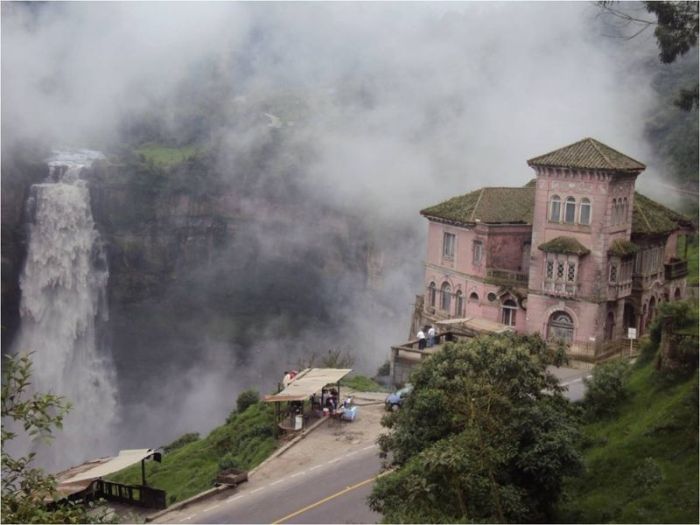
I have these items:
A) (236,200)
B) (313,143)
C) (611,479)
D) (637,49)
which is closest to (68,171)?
(236,200)

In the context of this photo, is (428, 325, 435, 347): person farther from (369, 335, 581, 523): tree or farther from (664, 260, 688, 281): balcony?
(369, 335, 581, 523): tree

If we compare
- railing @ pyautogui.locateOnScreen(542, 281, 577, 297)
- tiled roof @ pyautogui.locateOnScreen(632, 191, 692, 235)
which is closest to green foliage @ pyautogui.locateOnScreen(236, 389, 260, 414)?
railing @ pyautogui.locateOnScreen(542, 281, 577, 297)

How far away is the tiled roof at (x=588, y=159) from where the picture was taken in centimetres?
4491

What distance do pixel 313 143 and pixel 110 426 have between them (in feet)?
89.4

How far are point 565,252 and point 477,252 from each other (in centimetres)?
523

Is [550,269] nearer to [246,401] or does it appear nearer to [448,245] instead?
[448,245]

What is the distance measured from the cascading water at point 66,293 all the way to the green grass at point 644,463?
54.3 m

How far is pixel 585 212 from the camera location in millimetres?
45969

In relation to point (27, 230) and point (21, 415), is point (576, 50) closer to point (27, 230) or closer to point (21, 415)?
point (27, 230)

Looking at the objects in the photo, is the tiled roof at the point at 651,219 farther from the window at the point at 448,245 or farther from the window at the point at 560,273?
the window at the point at 448,245

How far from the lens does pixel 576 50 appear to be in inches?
3356

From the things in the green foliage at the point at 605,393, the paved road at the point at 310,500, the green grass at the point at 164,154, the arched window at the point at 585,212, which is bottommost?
the paved road at the point at 310,500

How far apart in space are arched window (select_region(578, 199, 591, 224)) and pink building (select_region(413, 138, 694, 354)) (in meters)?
0.05

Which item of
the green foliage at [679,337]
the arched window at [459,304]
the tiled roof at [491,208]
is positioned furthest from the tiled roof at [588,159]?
the green foliage at [679,337]
